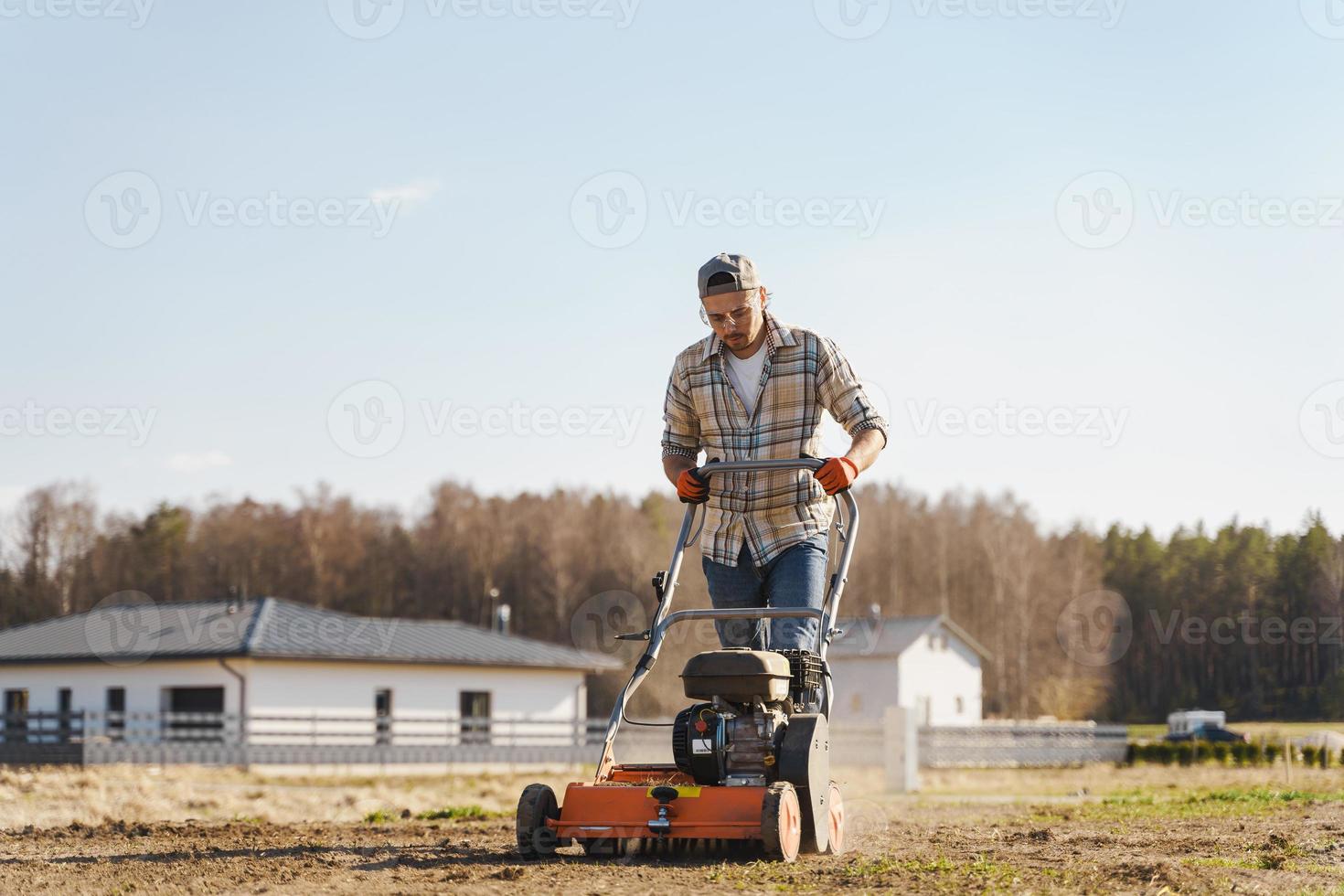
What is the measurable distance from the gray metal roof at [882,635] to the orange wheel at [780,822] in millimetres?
47080

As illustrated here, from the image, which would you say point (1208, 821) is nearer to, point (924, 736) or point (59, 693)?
point (924, 736)

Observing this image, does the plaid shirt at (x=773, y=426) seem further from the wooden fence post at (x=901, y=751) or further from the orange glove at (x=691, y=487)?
the wooden fence post at (x=901, y=751)

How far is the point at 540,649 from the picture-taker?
1778 inches

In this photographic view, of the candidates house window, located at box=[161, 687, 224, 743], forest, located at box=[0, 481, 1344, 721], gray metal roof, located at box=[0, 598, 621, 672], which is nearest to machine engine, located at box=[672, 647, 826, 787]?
gray metal roof, located at box=[0, 598, 621, 672]

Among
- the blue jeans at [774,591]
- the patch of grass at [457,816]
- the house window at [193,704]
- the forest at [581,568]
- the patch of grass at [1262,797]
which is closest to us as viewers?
the blue jeans at [774,591]

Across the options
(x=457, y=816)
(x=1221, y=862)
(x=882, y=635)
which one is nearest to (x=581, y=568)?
(x=882, y=635)

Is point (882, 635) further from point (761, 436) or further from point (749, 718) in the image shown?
point (749, 718)

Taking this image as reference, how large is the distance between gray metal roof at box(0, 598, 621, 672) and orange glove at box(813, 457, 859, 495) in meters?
31.5

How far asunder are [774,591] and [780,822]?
Result: 4.42ft

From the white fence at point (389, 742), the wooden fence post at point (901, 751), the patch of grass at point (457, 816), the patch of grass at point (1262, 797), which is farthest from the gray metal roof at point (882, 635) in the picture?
the patch of grass at point (457, 816)

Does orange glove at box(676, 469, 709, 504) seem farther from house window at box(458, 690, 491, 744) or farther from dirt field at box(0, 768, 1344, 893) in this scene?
house window at box(458, 690, 491, 744)

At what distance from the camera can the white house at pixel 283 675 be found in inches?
1396

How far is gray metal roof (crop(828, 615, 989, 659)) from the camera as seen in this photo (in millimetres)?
52344

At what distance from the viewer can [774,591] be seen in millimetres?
5574
